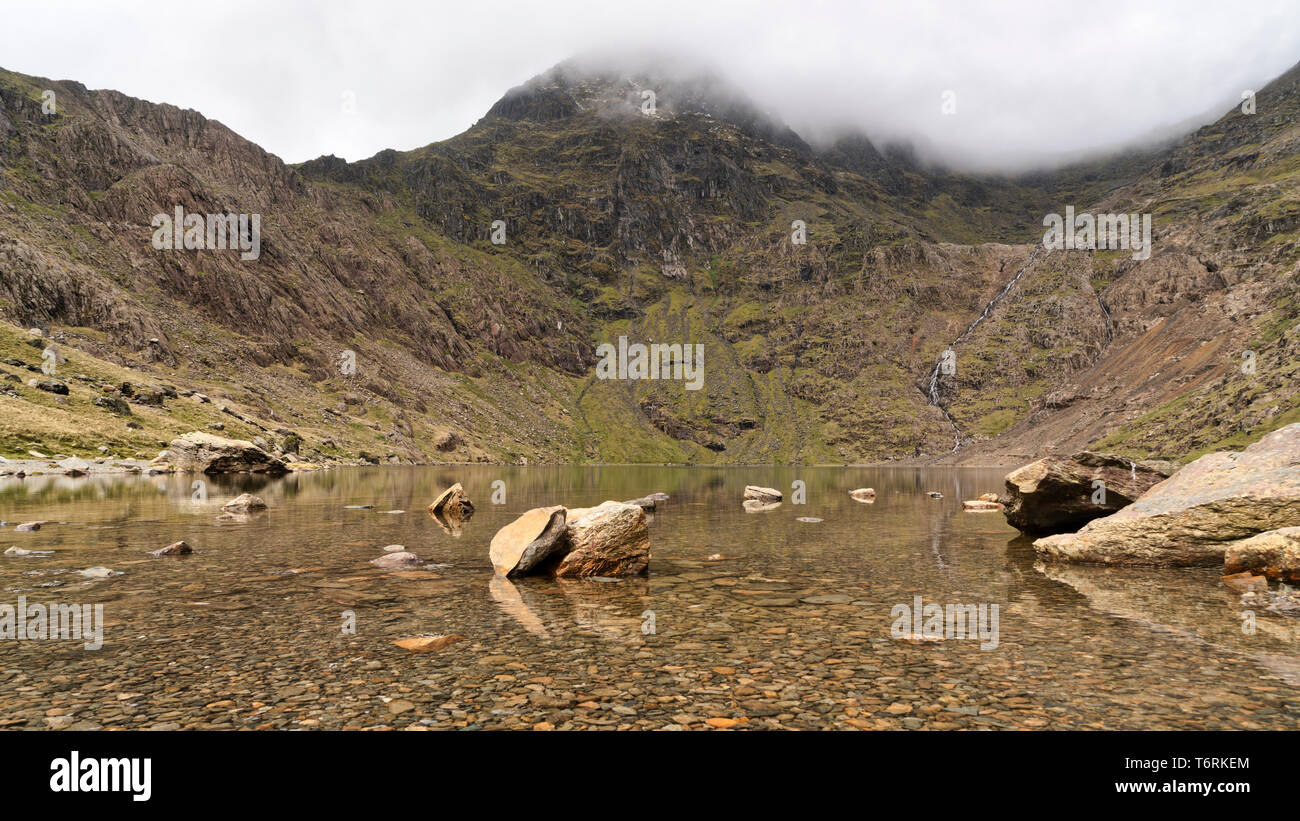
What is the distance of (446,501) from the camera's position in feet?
127

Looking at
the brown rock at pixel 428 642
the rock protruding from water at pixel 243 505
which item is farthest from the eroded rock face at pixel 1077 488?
the rock protruding from water at pixel 243 505

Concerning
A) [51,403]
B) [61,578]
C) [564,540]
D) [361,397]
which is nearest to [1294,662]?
[564,540]

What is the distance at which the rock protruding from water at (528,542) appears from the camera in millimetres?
18609

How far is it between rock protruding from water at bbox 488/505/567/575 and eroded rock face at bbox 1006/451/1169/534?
2175 cm

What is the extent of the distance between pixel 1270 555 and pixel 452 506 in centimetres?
3626

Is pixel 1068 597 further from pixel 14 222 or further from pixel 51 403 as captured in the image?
pixel 14 222

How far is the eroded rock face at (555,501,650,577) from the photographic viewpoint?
1927 centimetres

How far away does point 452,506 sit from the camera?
38281 mm

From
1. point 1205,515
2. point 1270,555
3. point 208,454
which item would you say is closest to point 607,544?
point 1270,555

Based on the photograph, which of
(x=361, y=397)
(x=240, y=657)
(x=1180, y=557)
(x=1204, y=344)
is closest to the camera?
(x=240, y=657)

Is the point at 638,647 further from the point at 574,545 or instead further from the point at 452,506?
the point at 452,506

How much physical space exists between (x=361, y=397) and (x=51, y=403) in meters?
101

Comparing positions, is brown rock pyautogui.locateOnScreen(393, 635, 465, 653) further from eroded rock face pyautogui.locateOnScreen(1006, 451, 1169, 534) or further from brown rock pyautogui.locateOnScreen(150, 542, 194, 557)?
eroded rock face pyautogui.locateOnScreen(1006, 451, 1169, 534)

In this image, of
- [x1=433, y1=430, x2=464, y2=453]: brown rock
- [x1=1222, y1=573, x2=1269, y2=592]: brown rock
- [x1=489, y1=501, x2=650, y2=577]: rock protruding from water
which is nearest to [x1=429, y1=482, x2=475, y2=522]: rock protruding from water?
[x1=489, y1=501, x2=650, y2=577]: rock protruding from water
